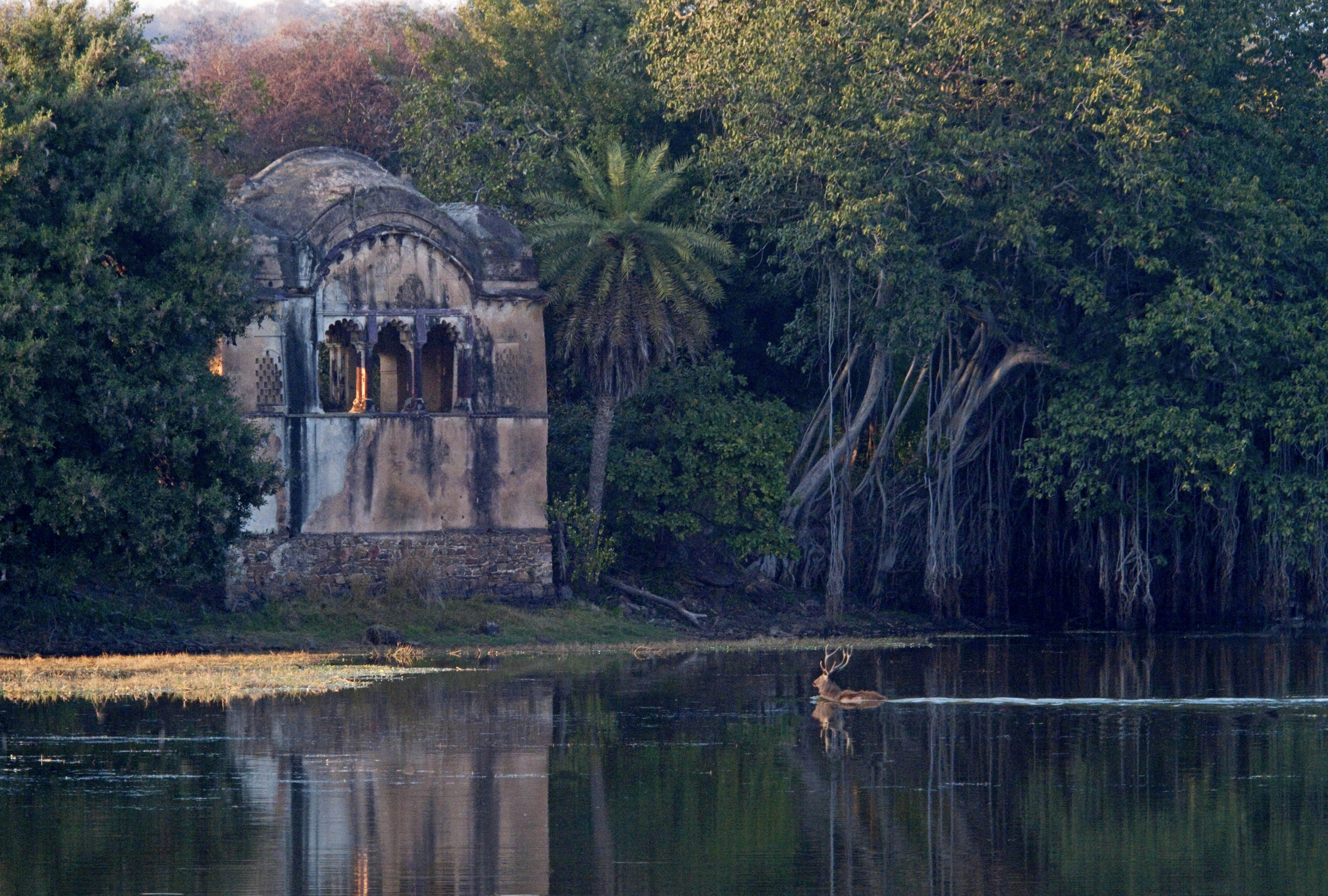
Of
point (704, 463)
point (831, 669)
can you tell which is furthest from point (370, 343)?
point (831, 669)

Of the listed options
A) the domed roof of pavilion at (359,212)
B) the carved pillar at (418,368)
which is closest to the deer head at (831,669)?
the carved pillar at (418,368)

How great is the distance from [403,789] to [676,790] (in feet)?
7.27

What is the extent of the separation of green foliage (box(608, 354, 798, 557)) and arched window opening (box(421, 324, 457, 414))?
3111 millimetres

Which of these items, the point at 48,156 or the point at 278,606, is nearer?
the point at 48,156

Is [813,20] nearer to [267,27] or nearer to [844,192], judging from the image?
[844,192]

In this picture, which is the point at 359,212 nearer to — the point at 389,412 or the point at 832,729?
the point at 389,412

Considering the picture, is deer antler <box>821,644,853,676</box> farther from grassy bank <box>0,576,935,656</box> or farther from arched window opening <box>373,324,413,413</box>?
arched window opening <box>373,324,413,413</box>

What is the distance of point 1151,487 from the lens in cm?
3269

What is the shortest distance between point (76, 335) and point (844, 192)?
1243cm

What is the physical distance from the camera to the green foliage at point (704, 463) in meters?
31.8

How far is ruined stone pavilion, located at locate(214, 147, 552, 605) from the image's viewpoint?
2942 cm

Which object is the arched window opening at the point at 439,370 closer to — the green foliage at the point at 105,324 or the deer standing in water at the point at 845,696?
the green foliage at the point at 105,324

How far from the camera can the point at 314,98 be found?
145 feet

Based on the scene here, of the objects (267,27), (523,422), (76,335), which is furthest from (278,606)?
(267,27)
